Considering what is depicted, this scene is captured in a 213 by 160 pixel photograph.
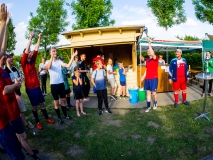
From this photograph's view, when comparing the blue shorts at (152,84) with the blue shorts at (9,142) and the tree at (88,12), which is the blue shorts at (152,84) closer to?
the blue shorts at (9,142)

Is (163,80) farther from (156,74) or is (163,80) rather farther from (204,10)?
(204,10)

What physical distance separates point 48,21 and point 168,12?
19.1m

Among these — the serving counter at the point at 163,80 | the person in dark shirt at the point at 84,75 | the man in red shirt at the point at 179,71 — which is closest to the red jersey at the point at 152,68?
the man in red shirt at the point at 179,71

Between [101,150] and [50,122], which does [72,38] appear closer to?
[50,122]

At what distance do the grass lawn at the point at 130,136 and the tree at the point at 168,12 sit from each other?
27.9 m

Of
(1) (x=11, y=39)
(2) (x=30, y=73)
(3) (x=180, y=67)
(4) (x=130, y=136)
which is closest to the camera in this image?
(4) (x=130, y=136)

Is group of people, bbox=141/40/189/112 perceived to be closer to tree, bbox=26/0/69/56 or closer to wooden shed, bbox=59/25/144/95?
wooden shed, bbox=59/25/144/95

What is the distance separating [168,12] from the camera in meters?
32.0

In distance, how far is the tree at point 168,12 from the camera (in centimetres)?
3177

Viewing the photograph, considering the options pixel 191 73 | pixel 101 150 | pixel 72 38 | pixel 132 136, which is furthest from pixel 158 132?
pixel 191 73

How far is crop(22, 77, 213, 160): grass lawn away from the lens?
4176 millimetres

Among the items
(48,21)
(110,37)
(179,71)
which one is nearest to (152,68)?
(179,71)

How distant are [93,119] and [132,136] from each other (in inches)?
69.0

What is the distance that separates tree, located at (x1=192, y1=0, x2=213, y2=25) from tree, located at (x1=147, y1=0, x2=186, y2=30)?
14.8ft
